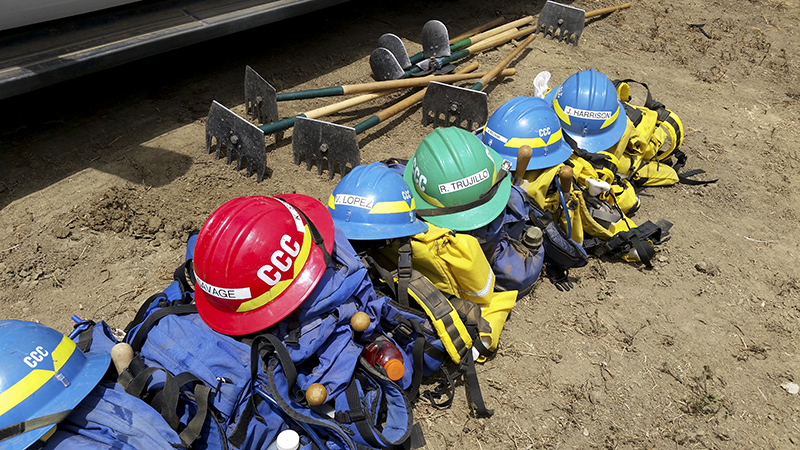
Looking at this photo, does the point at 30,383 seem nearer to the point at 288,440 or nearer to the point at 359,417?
the point at 288,440

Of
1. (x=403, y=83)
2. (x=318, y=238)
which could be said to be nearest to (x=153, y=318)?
(x=318, y=238)

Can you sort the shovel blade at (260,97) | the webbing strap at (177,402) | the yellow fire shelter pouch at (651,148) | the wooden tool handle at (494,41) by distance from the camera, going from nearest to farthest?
1. the webbing strap at (177,402)
2. the yellow fire shelter pouch at (651,148)
3. the shovel blade at (260,97)
4. the wooden tool handle at (494,41)

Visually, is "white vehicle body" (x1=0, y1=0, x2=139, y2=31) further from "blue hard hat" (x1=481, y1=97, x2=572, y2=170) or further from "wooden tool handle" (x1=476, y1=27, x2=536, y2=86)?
"wooden tool handle" (x1=476, y1=27, x2=536, y2=86)

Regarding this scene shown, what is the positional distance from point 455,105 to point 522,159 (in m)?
1.77

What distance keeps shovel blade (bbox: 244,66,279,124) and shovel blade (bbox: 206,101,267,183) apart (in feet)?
1.47

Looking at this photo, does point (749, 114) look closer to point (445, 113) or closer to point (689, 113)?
point (689, 113)

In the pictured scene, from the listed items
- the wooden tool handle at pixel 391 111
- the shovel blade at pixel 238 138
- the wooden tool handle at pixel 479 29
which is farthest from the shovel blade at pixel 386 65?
the shovel blade at pixel 238 138

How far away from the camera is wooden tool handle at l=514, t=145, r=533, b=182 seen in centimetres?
336

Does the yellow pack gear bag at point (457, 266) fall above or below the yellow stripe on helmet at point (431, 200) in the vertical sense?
below

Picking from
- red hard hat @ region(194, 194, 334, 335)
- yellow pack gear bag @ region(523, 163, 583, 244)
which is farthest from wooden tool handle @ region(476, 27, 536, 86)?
red hard hat @ region(194, 194, 334, 335)

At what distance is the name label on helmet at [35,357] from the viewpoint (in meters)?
1.86

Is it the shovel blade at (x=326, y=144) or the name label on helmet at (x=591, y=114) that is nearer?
the name label on helmet at (x=591, y=114)

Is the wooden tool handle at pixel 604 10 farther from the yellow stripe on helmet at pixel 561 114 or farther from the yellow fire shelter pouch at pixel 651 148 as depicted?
the yellow stripe on helmet at pixel 561 114

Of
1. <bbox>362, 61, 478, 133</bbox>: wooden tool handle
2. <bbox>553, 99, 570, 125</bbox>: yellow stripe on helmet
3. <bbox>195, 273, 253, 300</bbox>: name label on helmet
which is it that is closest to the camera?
<bbox>195, 273, 253, 300</bbox>: name label on helmet
